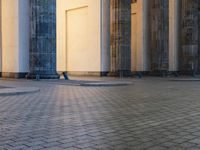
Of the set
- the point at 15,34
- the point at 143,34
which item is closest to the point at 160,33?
the point at 143,34

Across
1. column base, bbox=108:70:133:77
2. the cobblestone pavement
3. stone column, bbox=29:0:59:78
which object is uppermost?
stone column, bbox=29:0:59:78

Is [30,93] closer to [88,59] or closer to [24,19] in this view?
[24,19]

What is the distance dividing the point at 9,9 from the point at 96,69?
9.67m

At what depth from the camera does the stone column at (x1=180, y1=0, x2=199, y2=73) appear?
114 ft

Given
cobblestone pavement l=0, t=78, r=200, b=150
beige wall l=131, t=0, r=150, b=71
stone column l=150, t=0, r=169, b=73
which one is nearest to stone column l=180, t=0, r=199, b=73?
stone column l=150, t=0, r=169, b=73

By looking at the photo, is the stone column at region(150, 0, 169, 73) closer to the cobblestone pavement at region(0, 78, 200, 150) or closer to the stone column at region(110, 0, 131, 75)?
the stone column at region(110, 0, 131, 75)

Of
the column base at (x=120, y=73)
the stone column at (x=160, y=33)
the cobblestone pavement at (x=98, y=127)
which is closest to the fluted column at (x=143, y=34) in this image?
the stone column at (x=160, y=33)

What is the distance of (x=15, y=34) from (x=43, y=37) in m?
3.40

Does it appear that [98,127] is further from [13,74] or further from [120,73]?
[120,73]

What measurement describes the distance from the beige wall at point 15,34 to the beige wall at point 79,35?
7.69m

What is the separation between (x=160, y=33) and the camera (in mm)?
31797

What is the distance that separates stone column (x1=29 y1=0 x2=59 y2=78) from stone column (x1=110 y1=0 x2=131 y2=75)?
8.15 meters

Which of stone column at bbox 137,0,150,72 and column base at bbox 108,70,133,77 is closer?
column base at bbox 108,70,133,77

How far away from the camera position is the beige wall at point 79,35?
98.8 ft
